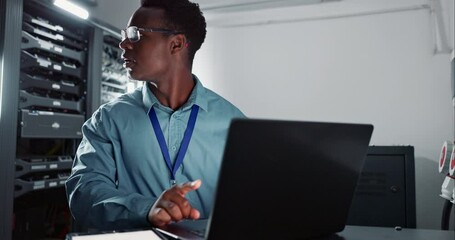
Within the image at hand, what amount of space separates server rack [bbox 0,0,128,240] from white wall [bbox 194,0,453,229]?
0.95 m

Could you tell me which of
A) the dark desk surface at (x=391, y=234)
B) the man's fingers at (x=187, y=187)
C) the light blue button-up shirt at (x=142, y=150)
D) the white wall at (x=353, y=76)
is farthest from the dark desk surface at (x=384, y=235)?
the white wall at (x=353, y=76)

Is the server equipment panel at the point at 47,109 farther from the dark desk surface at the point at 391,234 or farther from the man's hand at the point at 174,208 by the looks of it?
the dark desk surface at the point at 391,234

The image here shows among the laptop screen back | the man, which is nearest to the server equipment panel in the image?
the man

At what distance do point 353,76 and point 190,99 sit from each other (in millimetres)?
1836

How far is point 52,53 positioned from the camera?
2.01m

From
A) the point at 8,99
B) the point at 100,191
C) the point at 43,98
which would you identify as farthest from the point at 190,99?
the point at 43,98

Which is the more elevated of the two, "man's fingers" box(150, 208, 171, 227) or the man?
the man

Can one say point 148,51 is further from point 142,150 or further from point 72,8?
point 72,8

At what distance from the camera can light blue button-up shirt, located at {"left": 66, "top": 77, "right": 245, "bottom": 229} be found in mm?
1079

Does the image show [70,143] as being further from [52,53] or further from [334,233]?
[334,233]

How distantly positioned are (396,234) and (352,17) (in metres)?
2.37

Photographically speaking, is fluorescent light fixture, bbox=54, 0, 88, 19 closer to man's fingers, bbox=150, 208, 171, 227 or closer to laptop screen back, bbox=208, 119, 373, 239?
man's fingers, bbox=150, 208, 171, 227

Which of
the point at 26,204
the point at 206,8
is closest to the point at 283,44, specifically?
the point at 206,8

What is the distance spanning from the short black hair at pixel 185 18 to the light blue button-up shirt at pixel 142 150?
20 cm
